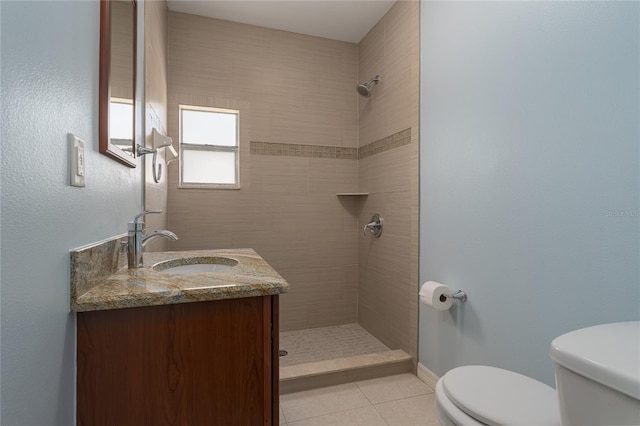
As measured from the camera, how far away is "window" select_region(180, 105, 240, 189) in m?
2.72

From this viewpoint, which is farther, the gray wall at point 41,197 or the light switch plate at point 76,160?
the light switch plate at point 76,160

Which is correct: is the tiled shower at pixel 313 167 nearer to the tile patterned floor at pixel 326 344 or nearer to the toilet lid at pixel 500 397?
the tile patterned floor at pixel 326 344

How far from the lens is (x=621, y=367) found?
632mm

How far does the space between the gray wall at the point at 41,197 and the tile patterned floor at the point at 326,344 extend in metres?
1.82

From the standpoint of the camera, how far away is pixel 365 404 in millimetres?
1811

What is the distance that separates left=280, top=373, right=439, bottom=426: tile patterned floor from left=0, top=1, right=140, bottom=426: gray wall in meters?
1.21

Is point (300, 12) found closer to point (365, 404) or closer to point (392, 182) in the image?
point (392, 182)

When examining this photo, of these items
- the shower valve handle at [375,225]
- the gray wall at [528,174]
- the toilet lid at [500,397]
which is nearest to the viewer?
the toilet lid at [500,397]

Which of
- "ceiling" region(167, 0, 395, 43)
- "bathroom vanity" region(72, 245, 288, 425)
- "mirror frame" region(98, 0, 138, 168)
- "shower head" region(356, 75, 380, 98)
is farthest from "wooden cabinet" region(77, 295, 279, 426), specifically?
"ceiling" region(167, 0, 395, 43)

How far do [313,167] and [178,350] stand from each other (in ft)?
7.42

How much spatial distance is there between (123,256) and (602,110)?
1.82 meters

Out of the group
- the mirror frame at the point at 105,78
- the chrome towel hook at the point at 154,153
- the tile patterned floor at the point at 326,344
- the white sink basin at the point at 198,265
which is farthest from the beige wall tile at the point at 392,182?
the mirror frame at the point at 105,78

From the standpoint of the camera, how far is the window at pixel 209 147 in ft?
8.93

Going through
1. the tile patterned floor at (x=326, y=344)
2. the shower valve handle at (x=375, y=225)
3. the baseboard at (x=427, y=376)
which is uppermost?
the shower valve handle at (x=375, y=225)
